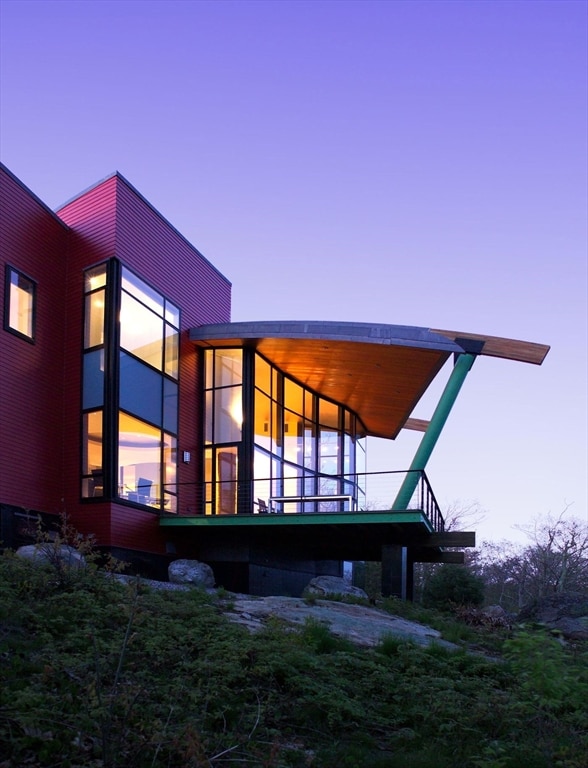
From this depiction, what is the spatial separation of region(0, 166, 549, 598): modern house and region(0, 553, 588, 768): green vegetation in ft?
23.7

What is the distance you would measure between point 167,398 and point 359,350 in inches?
175

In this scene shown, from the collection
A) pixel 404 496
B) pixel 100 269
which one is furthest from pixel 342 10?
pixel 404 496

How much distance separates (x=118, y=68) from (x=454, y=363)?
11627 millimetres

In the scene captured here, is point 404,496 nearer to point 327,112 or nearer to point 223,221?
point 327,112

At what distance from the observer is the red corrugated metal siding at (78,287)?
55.5 feet

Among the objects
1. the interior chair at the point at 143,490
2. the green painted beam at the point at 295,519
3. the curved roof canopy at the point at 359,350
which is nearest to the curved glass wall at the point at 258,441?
the curved roof canopy at the point at 359,350

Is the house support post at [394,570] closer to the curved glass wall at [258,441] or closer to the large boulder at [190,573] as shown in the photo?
the curved glass wall at [258,441]

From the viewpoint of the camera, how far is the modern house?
16.5m

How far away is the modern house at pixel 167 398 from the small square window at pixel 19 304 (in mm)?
29

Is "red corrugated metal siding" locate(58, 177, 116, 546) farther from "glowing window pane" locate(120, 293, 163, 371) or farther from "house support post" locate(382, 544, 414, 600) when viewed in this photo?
"house support post" locate(382, 544, 414, 600)

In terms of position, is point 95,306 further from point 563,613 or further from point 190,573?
point 563,613

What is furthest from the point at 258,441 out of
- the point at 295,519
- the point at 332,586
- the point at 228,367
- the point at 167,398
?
the point at 332,586

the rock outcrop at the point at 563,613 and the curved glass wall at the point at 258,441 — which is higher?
the curved glass wall at the point at 258,441

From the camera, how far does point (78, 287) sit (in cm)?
1781
